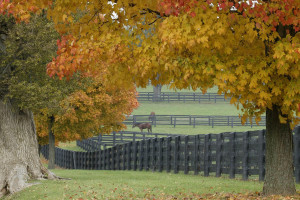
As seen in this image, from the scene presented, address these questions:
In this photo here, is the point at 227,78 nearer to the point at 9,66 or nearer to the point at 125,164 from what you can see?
the point at 9,66

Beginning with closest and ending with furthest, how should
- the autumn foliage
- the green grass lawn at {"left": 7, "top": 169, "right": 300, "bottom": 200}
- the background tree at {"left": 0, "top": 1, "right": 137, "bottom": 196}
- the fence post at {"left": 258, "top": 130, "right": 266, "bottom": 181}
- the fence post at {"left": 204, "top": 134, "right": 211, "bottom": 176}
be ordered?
the green grass lawn at {"left": 7, "top": 169, "right": 300, "bottom": 200}, the fence post at {"left": 258, "top": 130, "right": 266, "bottom": 181}, the background tree at {"left": 0, "top": 1, "right": 137, "bottom": 196}, the fence post at {"left": 204, "top": 134, "right": 211, "bottom": 176}, the autumn foliage

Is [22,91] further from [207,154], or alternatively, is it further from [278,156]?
[278,156]

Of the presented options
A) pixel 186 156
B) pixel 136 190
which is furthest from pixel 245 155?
pixel 186 156

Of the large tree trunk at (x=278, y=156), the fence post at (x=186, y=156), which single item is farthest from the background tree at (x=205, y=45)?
the fence post at (x=186, y=156)

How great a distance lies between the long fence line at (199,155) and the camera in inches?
685

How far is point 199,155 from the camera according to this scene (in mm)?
21344

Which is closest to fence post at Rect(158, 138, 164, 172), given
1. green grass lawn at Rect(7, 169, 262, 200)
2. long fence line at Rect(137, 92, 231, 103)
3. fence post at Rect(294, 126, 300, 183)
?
green grass lawn at Rect(7, 169, 262, 200)

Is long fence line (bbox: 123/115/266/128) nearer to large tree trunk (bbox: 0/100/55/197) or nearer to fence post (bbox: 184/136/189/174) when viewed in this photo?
fence post (bbox: 184/136/189/174)

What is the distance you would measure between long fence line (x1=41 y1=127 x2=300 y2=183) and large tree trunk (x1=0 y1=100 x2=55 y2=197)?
20.4 feet

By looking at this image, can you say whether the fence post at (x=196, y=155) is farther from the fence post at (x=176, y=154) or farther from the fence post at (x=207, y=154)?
the fence post at (x=176, y=154)

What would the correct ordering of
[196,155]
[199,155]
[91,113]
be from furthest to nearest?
[91,113] → [196,155] → [199,155]

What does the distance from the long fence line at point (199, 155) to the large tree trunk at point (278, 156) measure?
10.8 feet

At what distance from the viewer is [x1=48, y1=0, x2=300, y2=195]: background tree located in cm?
981

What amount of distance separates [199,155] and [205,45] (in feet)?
40.0
